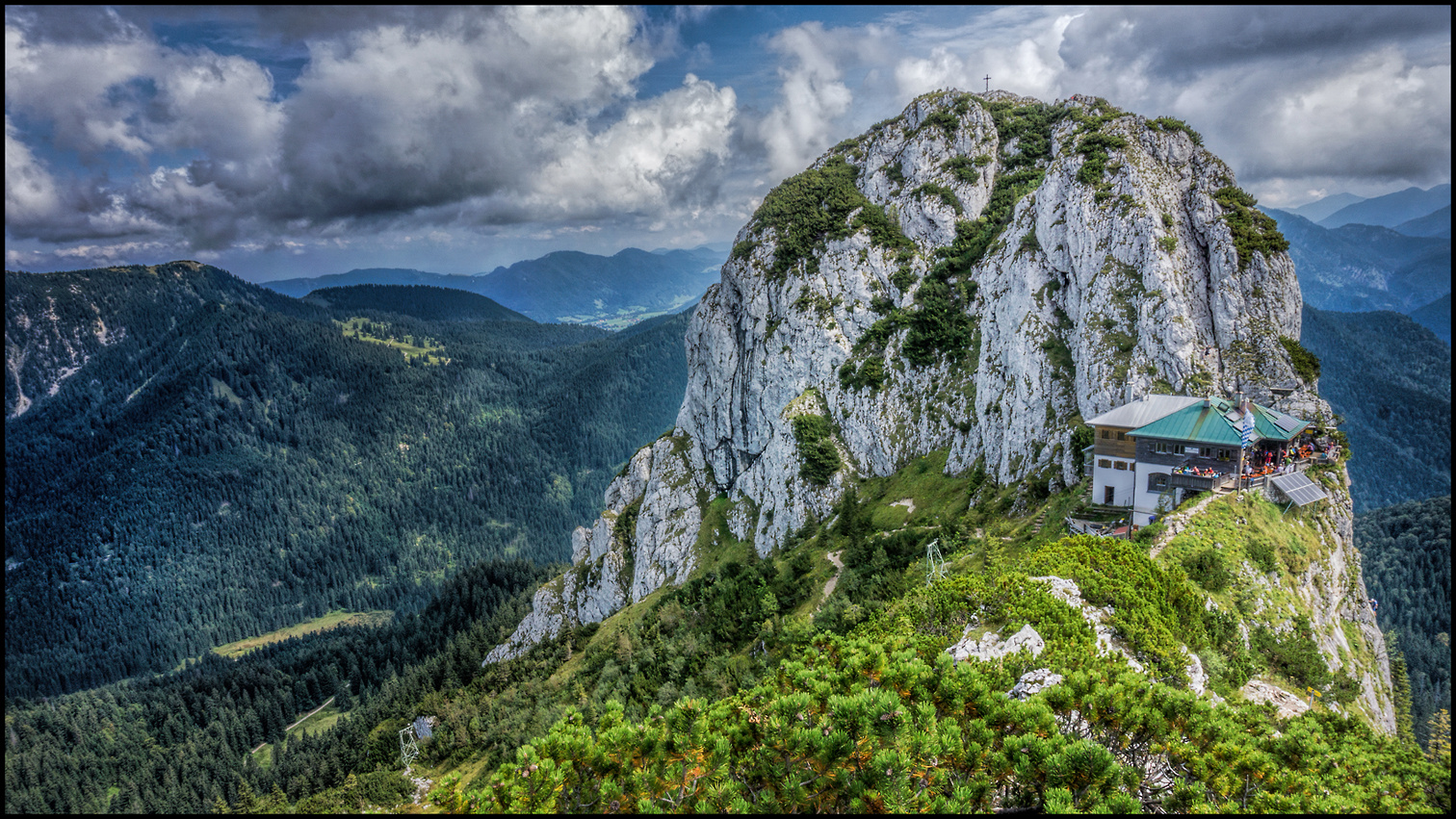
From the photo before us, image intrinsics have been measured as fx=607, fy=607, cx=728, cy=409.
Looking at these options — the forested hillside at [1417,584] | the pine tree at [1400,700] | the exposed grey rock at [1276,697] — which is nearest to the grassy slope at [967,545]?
the exposed grey rock at [1276,697]

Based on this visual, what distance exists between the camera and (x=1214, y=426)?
118 feet

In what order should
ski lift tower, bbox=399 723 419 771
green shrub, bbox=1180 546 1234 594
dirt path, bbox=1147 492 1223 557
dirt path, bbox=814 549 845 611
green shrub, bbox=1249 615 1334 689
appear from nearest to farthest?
green shrub, bbox=1249 615 1334 689 → green shrub, bbox=1180 546 1234 594 → dirt path, bbox=1147 492 1223 557 → dirt path, bbox=814 549 845 611 → ski lift tower, bbox=399 723 419 771

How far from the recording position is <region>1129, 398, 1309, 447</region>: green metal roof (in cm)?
3559

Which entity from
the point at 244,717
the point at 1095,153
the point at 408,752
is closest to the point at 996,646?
the point at 1095,153

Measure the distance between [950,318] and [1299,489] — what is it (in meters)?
39.9

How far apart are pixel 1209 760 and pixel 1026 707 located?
3.85 metres

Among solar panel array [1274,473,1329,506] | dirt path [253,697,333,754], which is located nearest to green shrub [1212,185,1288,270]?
solar panel array [1274,473,1329,506]

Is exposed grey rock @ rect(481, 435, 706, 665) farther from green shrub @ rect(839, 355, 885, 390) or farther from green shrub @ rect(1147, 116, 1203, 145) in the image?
green shrub @ rect(1147, 116, 1203, 145)

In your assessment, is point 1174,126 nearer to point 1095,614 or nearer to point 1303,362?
point 1303,362

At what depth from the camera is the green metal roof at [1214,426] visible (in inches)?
1401

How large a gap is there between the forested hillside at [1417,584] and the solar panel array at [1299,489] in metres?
96.3

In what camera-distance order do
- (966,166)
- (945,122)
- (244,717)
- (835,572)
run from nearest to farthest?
(835,572) → (966,166) → (945,122) → (244,717)

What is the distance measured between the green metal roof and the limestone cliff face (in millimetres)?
6295

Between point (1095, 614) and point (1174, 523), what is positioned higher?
point (1095, 614)
